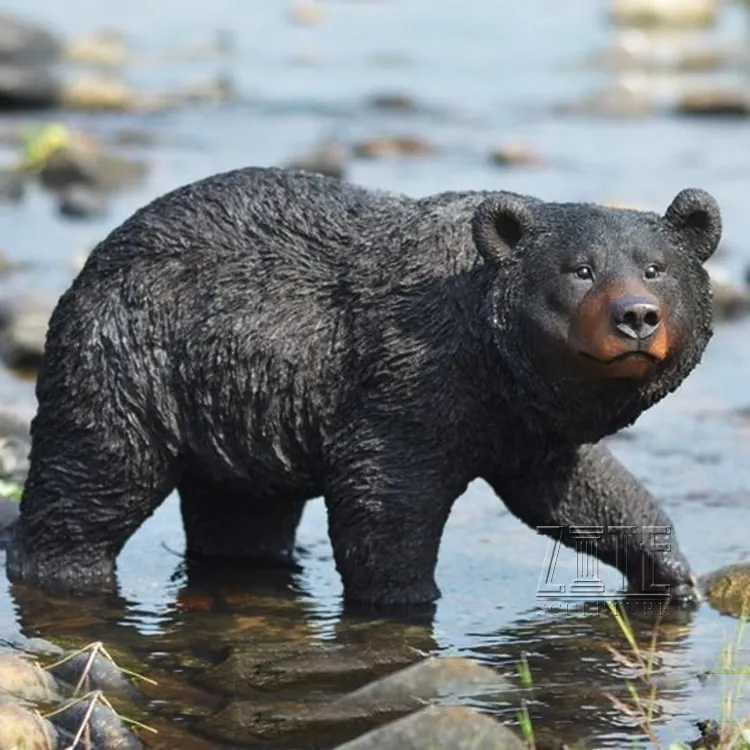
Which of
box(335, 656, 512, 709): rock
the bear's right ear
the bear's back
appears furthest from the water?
the bear's right ear

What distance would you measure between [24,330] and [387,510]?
17.2 ft

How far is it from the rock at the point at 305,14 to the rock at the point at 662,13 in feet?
13.3

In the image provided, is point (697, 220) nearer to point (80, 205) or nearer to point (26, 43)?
point (80, 205)

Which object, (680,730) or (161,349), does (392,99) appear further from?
(680,730)

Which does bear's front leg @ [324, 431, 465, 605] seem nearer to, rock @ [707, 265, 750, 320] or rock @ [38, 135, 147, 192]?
rock @ [707, 265, 750, 320]

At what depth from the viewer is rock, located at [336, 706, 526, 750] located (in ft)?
23.0

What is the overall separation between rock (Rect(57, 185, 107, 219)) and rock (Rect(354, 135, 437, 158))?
3.40 metres

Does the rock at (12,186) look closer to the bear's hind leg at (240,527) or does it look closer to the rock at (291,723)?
the bear's hind leg at (240,527)

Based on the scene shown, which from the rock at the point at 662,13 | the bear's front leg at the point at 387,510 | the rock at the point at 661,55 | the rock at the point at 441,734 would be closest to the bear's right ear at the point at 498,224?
the bear's front leg at the point at 387,510

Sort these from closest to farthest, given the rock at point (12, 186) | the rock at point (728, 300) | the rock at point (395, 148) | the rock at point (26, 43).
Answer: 1. the rock at point (728, 300)
2. the rock at point (12, 186)
3. the rock at point (395, 148)
4. the rock at point (26, 43)

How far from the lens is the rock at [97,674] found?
8.12 m

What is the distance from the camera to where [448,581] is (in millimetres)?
9781

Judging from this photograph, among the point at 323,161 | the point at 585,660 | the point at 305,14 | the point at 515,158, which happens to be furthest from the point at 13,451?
the point at 305,14

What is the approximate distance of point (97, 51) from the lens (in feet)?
89.2
